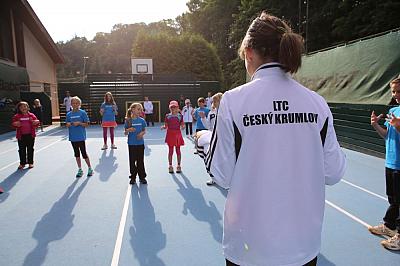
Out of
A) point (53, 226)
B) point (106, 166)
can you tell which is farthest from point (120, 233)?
point (106, 166)

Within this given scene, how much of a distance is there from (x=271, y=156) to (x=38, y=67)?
26.2 meters

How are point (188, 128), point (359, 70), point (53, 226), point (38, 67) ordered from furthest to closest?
point (38, 67)
point (188, 128)
point (359, 70)
point (53, 226)

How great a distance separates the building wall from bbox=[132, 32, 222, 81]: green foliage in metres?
11.1

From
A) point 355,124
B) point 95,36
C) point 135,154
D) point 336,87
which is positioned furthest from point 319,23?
point 95,36

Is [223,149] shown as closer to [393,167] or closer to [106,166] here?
[393,167]

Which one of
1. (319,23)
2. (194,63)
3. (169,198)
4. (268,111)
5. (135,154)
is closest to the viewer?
(268,111)

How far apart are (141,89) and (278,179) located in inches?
837

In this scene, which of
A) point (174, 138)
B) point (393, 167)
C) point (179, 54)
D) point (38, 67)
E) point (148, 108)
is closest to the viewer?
point (393, 167)

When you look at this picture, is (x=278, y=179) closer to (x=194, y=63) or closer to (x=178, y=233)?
(x=178, y=233)

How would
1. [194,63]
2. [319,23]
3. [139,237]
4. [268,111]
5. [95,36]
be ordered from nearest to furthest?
[268,111], [139,237], [319,23], [194,63], [95,36]

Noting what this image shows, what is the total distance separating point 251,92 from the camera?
1.33 meters

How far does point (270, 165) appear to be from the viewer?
1324 millimetres

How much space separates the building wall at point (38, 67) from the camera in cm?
2219

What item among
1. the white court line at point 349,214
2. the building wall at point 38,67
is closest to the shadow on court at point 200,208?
the white court line at point 349,214
